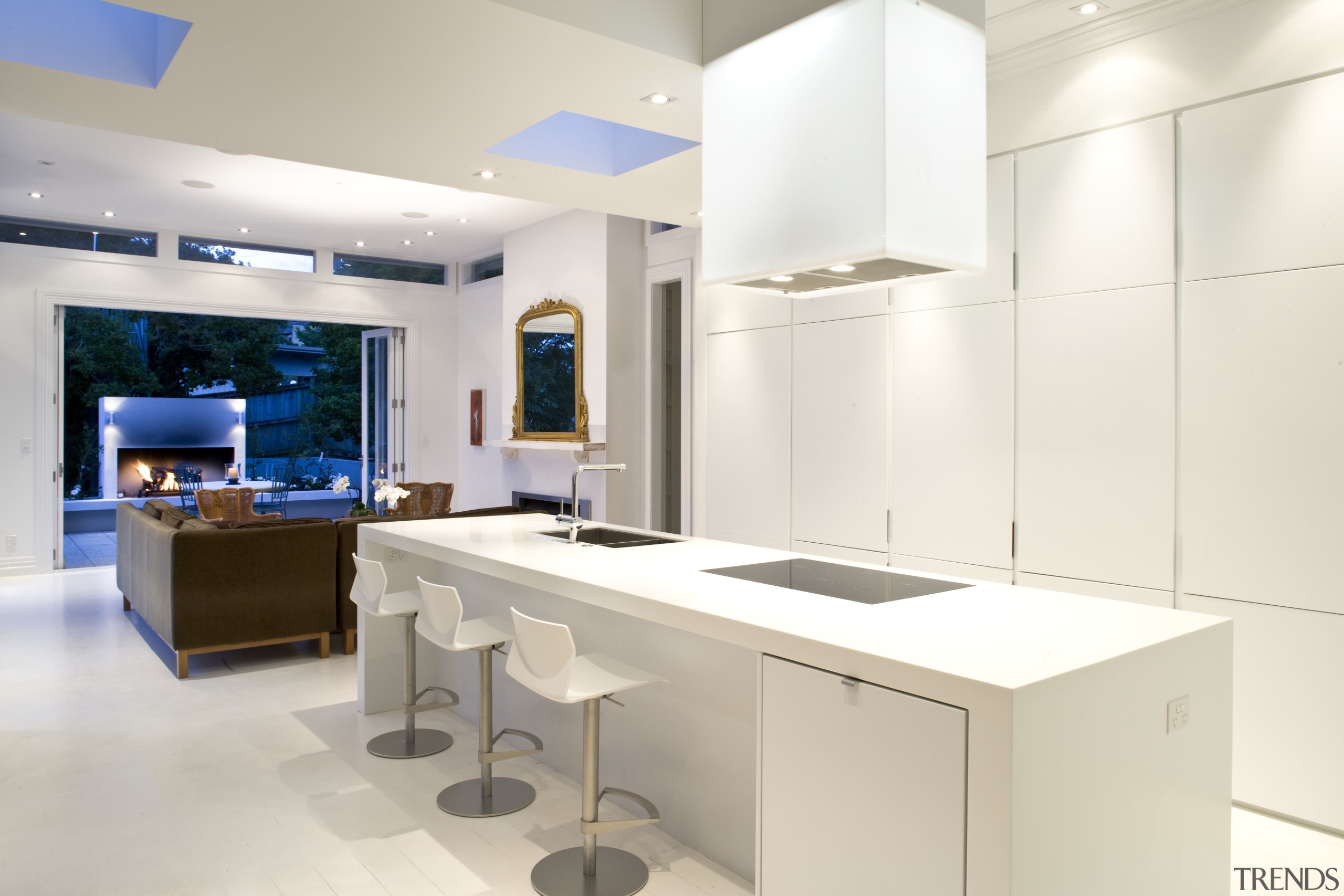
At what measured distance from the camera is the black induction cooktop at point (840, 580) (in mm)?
2439

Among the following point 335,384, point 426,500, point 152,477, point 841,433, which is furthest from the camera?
point 335,384

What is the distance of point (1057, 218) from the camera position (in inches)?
141

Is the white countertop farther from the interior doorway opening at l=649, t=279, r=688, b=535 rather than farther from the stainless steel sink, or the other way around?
the interior doorway opening at l=649, t=279, r=688, b=535

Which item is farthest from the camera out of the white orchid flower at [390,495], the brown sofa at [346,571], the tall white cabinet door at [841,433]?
the white orchid flower at [390,495]

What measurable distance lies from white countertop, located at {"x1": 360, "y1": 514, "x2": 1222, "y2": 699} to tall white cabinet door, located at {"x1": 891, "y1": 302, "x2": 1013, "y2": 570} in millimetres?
1154

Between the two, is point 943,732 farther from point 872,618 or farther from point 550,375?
point 550,375

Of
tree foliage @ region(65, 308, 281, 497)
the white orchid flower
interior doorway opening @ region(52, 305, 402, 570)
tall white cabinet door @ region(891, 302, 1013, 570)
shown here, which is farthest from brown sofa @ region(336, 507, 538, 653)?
tree foliage @ region(65, 308, 281, 497)

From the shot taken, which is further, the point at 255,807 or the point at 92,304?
the point at 92,304

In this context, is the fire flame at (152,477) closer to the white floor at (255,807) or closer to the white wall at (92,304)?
the white wall at (92,304)

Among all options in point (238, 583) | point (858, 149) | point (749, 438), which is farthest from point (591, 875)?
point (238, 583)

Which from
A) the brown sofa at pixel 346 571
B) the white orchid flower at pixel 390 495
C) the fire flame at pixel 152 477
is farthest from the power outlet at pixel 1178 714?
the fire flame at pixel 152 477

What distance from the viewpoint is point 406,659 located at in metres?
3.81

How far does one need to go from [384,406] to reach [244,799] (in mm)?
7006

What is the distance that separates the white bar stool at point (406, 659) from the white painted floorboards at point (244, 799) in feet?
0.22
